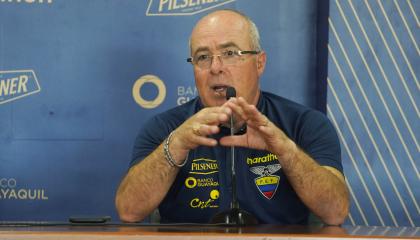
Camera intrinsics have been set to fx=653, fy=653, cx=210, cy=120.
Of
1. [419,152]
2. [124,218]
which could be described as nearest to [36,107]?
[124,218]

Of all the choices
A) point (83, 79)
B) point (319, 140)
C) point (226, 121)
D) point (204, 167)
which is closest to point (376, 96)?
point (319, 140)

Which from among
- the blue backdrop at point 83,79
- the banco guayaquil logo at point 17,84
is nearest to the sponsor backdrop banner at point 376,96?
the blue backdrop at point 83,79

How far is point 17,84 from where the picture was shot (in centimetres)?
251

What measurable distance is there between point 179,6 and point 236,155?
2.60ft

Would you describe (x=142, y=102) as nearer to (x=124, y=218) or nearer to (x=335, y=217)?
(x=124, y=218)

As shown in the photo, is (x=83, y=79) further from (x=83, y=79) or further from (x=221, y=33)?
(x=221, y=33)

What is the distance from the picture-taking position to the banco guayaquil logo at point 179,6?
8.23 feet

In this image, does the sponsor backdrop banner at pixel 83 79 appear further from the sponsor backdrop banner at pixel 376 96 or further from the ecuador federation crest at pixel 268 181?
the ecuador federation crest at pixel 268 181

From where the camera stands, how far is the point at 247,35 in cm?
205

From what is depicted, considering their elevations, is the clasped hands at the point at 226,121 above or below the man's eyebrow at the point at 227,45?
Answer: below

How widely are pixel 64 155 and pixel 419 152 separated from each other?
4.35 feet

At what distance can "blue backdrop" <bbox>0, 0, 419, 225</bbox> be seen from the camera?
8.19ft

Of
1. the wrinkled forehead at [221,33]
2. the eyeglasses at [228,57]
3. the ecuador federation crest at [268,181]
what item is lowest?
the ecuador federation crest at [268,181]

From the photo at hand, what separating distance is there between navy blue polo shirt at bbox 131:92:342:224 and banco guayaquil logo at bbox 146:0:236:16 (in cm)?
67
